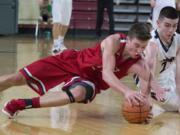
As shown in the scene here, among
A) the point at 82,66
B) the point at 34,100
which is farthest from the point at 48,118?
the point at 82,66

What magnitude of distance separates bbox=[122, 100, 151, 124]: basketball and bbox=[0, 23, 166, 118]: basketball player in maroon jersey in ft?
0.15

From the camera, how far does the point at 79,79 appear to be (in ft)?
11.3

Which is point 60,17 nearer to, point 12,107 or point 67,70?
point 67,70

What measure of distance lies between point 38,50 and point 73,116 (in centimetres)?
479

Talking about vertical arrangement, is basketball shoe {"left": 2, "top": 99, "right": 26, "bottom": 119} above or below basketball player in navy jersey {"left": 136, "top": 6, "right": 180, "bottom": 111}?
below

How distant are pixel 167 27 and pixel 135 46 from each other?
53 centimetres

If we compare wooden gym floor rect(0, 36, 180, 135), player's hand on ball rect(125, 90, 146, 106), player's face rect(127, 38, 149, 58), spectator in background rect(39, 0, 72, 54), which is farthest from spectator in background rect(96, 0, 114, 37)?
→ player's hand on ball rect(125, 90, 146, 106)

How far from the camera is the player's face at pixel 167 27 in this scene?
3.65m

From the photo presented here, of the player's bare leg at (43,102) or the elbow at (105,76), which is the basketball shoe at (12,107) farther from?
the elbow at (105,76)

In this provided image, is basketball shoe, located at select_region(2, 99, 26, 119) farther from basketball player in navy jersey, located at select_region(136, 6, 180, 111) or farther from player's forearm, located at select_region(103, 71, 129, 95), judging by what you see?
basketball player in navy jersey, located at select_region(136, 6, 180, 111)

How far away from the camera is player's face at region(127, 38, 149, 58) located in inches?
127

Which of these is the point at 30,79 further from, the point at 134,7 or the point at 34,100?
the point at 134,7

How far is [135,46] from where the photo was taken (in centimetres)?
327

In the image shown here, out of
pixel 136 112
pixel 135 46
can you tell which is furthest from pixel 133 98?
pixel 135 46
